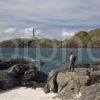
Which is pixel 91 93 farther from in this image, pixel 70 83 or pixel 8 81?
pixel 8 81

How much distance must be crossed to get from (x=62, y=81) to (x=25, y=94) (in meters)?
3.23

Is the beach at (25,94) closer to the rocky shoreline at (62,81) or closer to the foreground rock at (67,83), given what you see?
the rocky shoreline at (62,81)

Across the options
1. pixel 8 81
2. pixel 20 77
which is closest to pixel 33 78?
pixel 20 77

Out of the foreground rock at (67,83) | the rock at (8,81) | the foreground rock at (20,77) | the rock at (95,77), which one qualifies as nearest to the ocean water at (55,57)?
the foreground rock at (20,77)

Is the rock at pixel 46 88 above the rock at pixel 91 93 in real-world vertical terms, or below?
below

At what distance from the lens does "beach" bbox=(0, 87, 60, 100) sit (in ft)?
90.6

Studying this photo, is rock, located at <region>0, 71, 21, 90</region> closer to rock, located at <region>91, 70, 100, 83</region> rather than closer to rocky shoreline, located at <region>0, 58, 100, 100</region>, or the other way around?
rocky shoreline, located at <region>0, 58, 100, 100</region>

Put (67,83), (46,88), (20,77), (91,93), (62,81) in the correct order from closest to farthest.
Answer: (91,93)
(67,83)
(62,81)
(46,88)
(20,77)

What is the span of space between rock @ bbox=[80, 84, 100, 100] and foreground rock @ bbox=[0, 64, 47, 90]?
8.25m

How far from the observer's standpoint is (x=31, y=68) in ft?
119

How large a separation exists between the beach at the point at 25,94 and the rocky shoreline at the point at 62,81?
2.04 feet

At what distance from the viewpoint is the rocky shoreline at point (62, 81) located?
→ 25006 mm

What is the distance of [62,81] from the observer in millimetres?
28703

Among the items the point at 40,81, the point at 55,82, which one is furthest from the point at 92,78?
the point at 40,81
